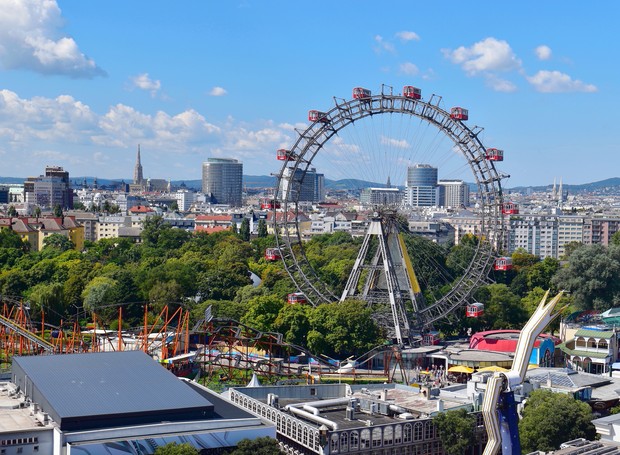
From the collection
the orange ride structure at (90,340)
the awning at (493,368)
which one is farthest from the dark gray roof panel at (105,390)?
the awning at (493,368)

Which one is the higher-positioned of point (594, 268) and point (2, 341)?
point (594, 268)

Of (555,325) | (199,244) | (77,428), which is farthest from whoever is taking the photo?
(199,244)

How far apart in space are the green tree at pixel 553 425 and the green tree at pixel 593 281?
1768 inches

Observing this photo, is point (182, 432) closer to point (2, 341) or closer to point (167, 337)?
point (167, 337)

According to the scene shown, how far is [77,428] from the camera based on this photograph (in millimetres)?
42719

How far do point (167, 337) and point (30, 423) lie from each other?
32.2 meters

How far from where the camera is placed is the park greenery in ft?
256

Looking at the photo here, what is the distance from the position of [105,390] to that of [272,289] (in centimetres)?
5336

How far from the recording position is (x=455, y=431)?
46719 mm

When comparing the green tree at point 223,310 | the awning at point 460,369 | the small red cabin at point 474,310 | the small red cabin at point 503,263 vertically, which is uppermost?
the small red cabin at point 503,263

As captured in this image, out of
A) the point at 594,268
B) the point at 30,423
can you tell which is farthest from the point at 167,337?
the point at 594,268

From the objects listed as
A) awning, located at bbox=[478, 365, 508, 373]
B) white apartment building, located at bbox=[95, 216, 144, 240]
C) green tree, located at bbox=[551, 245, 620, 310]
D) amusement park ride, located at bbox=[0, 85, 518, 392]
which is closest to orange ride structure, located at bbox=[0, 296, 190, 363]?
amusement park ride, located at bbox=[0, 85, 518, 392]

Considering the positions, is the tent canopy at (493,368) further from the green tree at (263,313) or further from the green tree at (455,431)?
the green tree at (263,313)

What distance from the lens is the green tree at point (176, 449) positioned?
1617 inches
